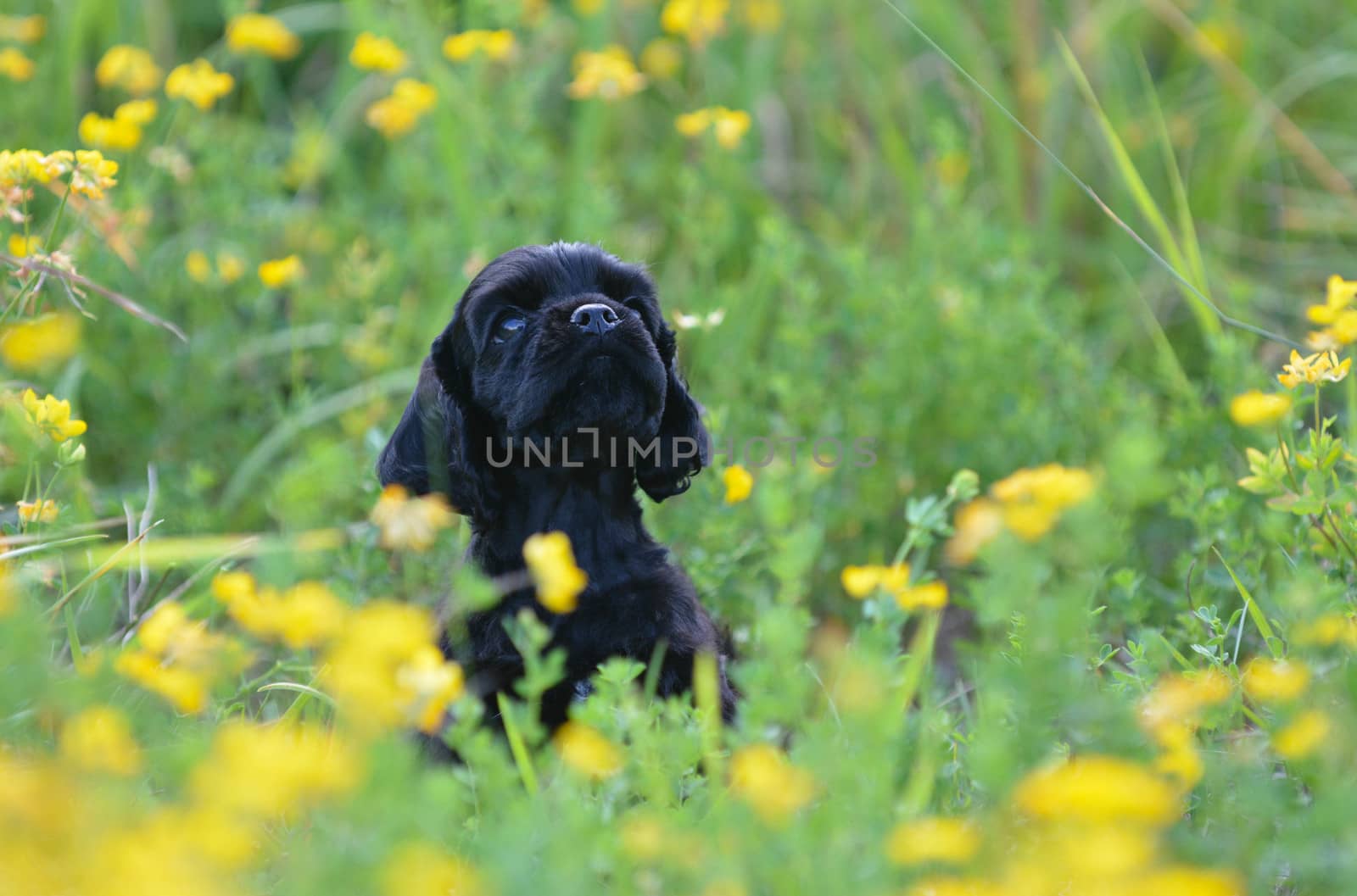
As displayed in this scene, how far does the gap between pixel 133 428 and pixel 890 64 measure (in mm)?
3490

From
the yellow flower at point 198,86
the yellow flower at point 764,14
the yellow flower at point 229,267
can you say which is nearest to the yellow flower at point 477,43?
the yellow flower at point 198,86

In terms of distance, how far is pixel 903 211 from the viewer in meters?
5.71

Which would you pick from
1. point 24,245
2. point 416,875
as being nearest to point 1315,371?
point 416,875

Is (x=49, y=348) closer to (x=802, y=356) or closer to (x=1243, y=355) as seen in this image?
(x=802, y=356)

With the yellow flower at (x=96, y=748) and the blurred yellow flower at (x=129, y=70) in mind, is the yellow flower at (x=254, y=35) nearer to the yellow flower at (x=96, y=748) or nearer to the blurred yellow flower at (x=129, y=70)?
the blurred yellow flower at (x=129, y=70)

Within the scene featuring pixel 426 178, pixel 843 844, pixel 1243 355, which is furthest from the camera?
pixel 426 178

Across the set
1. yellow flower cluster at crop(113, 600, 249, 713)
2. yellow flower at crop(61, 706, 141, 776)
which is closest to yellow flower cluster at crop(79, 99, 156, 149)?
yellow flower cluster at crop(113, 600, 249, 713)

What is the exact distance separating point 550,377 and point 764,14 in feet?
11.8

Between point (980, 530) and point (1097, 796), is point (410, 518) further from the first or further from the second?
point (1097, 796)

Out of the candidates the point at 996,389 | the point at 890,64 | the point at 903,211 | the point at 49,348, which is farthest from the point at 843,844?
the point at 890,64

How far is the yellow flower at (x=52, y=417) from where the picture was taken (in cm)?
263

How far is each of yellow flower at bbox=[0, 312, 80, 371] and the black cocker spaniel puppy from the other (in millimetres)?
902

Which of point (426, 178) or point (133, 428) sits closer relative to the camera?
point (133, 428)

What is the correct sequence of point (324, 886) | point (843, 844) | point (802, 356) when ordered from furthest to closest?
point (802, 356) → point (843, 844) → point (324, 886)
